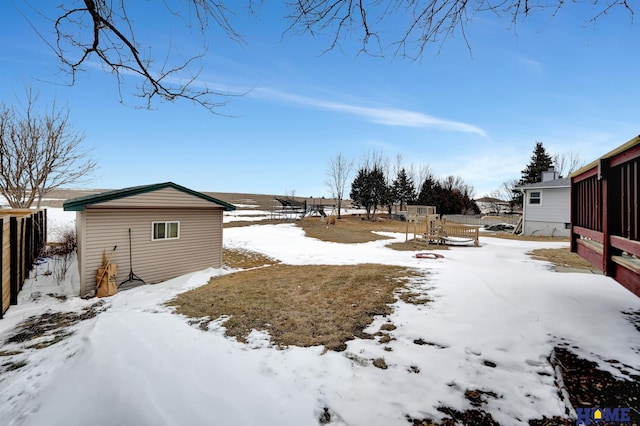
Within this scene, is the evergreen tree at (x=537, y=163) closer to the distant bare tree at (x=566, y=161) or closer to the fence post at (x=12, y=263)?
the distant bare tree at (x=566, y=161)

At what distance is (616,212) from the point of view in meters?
2.87

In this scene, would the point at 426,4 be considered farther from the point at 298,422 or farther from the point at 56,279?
the point at 56,279

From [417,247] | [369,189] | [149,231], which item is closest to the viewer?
[149,231]

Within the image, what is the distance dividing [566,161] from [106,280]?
50.7 m

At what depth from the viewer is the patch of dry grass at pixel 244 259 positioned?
11.8 m

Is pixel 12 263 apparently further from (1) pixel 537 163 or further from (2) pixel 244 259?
(1) pixel 537 163

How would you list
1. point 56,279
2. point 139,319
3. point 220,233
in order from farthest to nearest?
point 220,233 < point 56,279 < point 139,319

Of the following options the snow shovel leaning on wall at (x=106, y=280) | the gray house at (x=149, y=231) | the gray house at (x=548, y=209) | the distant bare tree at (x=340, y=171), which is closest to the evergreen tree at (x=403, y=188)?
the distant bare tree at (x=340, y=171)

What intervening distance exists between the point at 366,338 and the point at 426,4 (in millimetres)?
3730

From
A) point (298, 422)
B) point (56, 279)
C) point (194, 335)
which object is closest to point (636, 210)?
point (298, 422)

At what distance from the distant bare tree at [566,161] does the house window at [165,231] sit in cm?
4597

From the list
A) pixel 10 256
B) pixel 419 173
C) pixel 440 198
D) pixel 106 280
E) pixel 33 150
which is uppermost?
pixel 419 173

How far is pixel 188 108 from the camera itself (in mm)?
3285

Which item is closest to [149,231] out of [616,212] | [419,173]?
[616,212]
